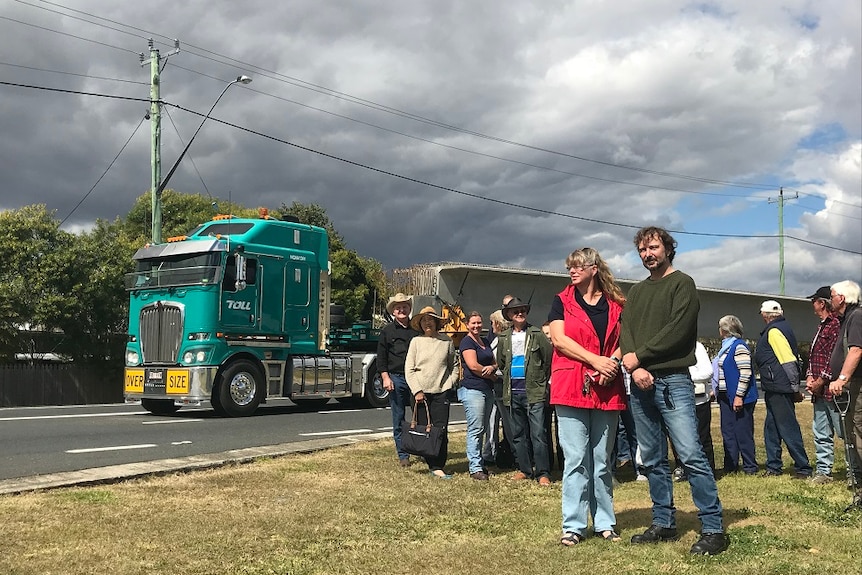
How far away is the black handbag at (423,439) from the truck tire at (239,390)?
7380 mm

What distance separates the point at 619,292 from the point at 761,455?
6.09 meters

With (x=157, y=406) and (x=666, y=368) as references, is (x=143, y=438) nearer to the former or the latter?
(x=157, y=406)

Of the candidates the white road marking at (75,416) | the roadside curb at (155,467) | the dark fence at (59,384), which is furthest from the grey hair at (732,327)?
the dark fence at (59,384)

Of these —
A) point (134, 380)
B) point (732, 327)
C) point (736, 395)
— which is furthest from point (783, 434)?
point (134, 380)

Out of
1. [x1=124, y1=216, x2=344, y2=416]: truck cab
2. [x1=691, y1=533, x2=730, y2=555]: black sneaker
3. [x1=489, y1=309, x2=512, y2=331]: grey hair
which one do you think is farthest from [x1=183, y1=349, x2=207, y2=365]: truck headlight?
[x1=691, y1=533, x2=730, y2=555]: black sneaker

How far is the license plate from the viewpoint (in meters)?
15.3

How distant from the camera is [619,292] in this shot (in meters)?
5.67

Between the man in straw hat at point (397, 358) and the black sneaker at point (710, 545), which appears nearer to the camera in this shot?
the black sneaker at point (710, 545)

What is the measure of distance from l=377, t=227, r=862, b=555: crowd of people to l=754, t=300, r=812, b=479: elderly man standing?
14mm

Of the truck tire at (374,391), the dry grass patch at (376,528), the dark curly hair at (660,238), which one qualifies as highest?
the dark curly hair at (660,238)

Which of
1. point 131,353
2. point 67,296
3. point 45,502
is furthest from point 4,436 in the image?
point 67,296

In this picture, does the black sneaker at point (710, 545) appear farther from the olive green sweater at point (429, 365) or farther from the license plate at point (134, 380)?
the license plate at point (134, 380)

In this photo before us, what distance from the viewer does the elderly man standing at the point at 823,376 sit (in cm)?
750

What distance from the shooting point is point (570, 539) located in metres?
5.37
